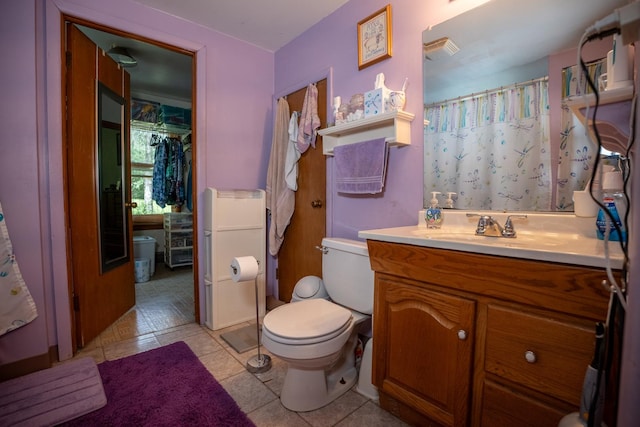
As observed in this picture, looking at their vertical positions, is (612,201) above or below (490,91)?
below

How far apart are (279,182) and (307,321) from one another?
1398 millimetres

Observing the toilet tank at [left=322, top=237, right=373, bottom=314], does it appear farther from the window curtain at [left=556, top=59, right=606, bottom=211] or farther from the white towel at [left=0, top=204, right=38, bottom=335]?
the white towel at [left=0, top=204, right=38, bottom=335]

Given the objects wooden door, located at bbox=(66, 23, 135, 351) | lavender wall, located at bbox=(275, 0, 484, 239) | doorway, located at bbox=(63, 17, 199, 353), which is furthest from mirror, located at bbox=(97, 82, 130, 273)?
lavender wall, located at bbox=(275, 0, 484, 239)

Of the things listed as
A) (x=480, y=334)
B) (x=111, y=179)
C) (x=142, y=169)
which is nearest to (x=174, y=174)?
(x=142, y=169)

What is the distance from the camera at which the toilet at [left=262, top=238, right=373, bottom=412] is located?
1367mm

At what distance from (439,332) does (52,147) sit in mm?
2392

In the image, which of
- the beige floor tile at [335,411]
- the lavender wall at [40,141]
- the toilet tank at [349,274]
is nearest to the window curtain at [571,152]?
the toilet tank at [349,274]

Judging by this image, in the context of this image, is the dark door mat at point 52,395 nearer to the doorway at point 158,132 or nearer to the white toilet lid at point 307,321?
the doorway at point 158,132

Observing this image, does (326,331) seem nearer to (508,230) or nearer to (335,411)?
(335,411)

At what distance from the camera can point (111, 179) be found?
7.98 ft

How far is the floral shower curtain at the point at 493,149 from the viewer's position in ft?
4.36

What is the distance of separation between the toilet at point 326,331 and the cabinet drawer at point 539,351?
663mm

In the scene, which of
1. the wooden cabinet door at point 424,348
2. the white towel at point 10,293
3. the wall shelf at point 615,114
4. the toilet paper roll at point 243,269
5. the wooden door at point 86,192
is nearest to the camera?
the wall shelf at point 615,114

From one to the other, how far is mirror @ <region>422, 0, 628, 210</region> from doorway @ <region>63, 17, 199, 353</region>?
1871 millimetres
